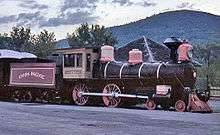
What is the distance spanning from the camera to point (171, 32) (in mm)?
185000

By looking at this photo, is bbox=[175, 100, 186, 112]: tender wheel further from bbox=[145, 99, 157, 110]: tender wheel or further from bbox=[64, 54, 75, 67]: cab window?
bbox=[64, 54, 75, 67]: cab window

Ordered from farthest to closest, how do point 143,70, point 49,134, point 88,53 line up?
point 88,53 < point 143,70 < point 49,134

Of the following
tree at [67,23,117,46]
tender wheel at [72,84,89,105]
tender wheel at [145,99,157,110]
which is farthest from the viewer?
tree at [67,23,117,46]

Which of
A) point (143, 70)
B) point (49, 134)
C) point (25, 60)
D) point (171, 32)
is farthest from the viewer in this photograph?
point (171, 32)

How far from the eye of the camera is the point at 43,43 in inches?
2731

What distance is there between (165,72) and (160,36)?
17655cm

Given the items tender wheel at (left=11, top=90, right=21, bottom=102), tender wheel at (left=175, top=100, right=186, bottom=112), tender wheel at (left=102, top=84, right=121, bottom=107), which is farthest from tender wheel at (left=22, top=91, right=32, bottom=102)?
tender wheel at (left=175, top=100, right=186, bottom=112)

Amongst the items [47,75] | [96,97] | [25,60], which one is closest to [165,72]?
[96,97]

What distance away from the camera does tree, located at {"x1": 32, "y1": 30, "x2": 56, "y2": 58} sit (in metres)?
64.2

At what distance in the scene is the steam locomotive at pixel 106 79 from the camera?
17312 millimetres

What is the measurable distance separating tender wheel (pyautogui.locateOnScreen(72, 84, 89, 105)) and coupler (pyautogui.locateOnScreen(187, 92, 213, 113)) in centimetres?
526

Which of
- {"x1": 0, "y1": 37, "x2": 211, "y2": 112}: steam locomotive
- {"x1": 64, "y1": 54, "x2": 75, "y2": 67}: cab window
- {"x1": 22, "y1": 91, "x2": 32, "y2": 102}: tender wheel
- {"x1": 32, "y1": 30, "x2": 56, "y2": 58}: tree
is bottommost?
{"x1": 22, "y1": 91, "x2": 32, "y2": 102}: tender wheel

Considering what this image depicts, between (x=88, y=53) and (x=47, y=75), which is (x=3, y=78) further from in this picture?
(x=88, y=53)

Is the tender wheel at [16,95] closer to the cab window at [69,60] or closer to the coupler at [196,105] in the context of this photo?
the cab window at [69,60]
